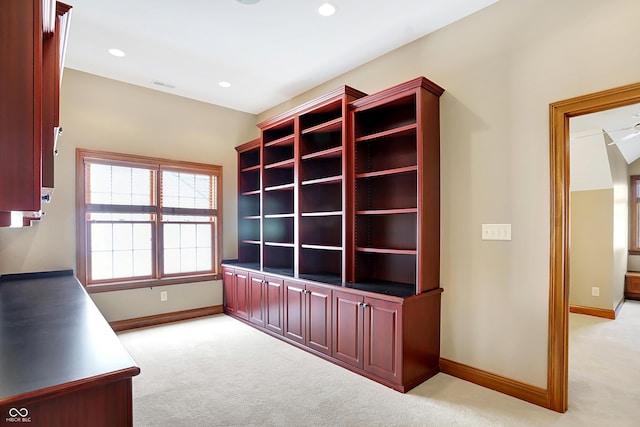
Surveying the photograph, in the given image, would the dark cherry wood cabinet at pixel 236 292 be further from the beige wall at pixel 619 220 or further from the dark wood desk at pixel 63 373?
the beige wall at pixel 619 220

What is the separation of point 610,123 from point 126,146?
5.81m

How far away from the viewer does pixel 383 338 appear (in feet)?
9.05

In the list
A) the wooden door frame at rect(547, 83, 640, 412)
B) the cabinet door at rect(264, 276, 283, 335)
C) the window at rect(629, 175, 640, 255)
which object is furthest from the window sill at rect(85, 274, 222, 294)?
the window at rect(629, 175, 640, 255)

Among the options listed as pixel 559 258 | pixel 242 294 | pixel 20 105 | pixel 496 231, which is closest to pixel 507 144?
pixel 496 231

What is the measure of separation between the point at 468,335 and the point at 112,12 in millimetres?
3978

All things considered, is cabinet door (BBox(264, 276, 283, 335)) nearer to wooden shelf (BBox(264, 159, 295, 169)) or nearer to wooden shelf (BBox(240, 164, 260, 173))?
wooden shelf (BBox(264, 159, 295, 169))

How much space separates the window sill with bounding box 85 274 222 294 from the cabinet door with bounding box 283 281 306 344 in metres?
1.64

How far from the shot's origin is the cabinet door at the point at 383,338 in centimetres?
266

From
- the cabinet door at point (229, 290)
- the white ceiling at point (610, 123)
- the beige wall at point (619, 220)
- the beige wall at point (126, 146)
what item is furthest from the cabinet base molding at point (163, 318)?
the beige wall at point (619, 220)

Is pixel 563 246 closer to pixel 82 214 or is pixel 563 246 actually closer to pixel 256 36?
pixel 256 36

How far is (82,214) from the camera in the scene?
391cm

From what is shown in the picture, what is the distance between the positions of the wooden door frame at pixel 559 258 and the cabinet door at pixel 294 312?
2.14 metres

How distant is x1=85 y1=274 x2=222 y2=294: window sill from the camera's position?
3.98 meters

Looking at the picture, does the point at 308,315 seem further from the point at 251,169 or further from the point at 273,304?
the point at 251,169
